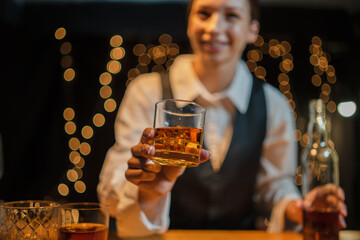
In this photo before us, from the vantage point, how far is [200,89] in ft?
5.95

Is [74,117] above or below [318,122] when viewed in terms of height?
above

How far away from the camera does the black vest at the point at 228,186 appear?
174 cm

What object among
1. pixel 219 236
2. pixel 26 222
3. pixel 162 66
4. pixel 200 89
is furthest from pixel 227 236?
pixel 162 66

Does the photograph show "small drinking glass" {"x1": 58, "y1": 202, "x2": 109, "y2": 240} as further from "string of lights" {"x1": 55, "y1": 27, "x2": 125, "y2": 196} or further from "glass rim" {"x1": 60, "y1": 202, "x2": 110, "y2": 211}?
"string of lights" {"x1": 55, "y1": 27, "x2": 125, "y2": 196}

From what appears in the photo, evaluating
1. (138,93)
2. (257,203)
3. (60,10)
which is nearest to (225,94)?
(138,93)

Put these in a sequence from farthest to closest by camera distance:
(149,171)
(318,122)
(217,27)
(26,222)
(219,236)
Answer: (217,27)
(219,236)
(318,122)
(149,171)
(26,222)

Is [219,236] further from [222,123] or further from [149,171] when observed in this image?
[222,123]

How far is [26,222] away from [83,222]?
0.38ft

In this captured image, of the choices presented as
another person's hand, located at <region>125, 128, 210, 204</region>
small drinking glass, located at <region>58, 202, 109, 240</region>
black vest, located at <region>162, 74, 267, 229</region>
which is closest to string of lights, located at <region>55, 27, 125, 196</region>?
black vest, located at <region>162, 74, 267, 229</region>

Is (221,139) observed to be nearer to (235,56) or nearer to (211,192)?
(211,192)

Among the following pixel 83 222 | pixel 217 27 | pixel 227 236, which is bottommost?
pixel 227 236

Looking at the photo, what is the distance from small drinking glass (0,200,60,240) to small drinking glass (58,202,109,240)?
0.12 ft

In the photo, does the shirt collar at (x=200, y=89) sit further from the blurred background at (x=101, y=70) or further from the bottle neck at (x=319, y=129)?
the blurred background at (x=101, y=70)

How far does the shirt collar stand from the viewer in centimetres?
179
